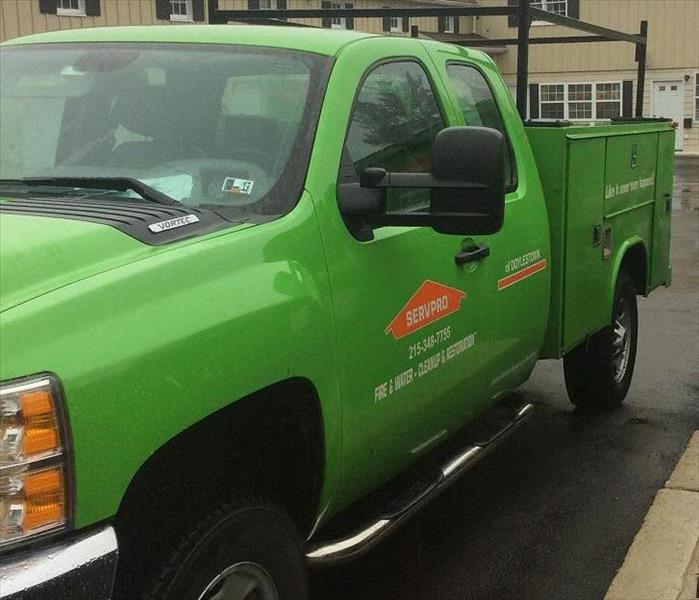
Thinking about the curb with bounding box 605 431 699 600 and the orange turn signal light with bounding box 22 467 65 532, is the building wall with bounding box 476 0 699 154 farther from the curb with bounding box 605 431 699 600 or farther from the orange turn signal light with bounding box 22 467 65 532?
the orange turn signal light with bounding box 22 467 65 532

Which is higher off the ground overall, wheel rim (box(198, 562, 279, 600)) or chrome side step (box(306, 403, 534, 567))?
wheel rim (box(198, 562, 279, 600))

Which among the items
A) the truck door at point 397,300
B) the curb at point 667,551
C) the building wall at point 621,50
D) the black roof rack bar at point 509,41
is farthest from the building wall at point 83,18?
the truck door at point 397,300

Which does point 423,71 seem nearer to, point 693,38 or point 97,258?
point 97,258

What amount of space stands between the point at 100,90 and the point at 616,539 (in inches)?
108

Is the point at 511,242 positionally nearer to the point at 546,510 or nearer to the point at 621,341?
the point at 546,510

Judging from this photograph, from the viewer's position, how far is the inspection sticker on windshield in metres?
3.01

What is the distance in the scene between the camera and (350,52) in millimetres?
3424

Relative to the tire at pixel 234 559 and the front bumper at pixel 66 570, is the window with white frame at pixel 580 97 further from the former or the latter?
the front bumper at pixel 66 570

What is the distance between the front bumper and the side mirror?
133 centimetres

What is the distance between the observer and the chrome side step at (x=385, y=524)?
3025 millimetres

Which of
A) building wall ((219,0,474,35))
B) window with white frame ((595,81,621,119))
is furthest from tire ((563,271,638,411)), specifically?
window with white frame ((595,81,621,119))

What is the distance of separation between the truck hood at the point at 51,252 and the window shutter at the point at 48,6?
21884 mm

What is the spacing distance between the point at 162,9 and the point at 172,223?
77.9 ft

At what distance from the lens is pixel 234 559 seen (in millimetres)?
2533
